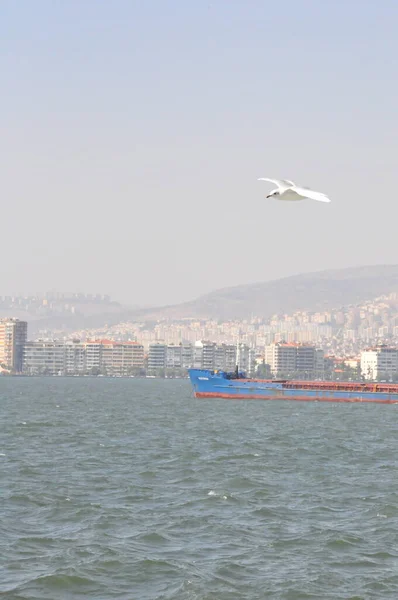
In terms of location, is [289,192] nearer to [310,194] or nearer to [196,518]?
[310,194]

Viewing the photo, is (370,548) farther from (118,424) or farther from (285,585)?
(118,424)

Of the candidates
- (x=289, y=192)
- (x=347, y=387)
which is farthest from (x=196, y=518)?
(x=347, y=387)

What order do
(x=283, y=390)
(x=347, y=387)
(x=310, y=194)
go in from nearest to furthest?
(x=310, y=194) → (x=283, y=390) → (x=347, y=387)

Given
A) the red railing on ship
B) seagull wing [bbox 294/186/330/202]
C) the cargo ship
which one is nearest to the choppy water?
seagull wing [bbox 294/186/330/202]

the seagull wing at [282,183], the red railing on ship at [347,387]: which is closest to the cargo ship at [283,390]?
the red railing on ship at [347,387]

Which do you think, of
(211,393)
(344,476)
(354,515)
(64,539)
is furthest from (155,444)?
(211,393)

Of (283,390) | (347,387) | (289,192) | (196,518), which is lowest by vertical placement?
(196,518)

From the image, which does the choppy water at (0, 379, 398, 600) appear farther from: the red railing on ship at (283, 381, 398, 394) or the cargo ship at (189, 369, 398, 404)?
the red railing on ship at (283, 381, 398, 394)

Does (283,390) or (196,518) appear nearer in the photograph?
(196,518)
